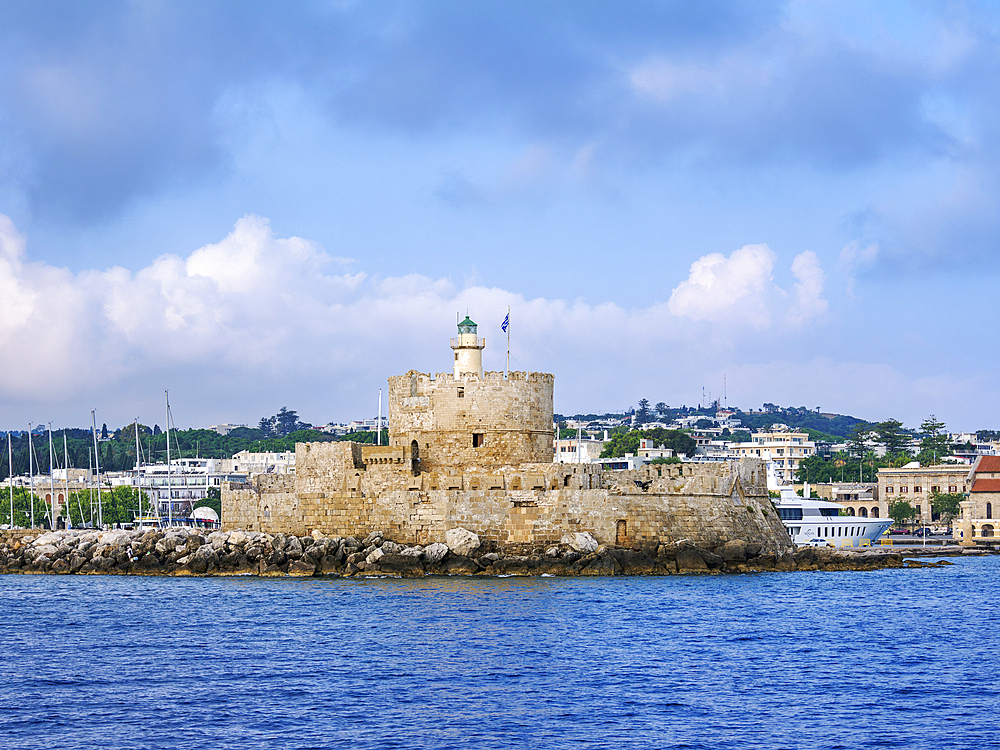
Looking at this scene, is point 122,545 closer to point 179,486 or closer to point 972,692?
point 972,692

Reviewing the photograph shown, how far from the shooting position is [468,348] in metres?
44.7

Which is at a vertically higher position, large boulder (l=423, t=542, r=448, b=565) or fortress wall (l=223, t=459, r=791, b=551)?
fortress wall (l=223, t=459, r=791, b=551)

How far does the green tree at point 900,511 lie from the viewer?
88.4m

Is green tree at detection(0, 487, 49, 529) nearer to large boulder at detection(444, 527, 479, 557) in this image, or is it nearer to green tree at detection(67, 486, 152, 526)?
green tree at detection(67, 486, 152, 526)

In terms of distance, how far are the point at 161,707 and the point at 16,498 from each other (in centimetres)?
5916

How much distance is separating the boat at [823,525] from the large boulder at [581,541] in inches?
1024

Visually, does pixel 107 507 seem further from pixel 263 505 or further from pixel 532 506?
pixel 532 506

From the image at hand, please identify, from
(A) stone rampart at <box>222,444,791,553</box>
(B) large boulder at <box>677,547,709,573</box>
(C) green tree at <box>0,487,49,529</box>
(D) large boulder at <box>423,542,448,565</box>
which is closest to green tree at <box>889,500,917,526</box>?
(A) stone rampart at <box>222,444,791,553</box>

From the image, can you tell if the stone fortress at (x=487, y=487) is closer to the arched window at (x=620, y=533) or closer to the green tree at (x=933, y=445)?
the arched window at (x=620, y=533)

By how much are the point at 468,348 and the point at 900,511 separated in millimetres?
51473

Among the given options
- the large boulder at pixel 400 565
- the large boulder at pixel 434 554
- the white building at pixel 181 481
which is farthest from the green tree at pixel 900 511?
the large boulder at pixel 400 565

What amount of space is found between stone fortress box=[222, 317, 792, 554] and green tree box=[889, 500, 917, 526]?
45384mm

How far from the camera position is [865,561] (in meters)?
47.8

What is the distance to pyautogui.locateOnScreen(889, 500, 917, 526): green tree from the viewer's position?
88.4 metres
